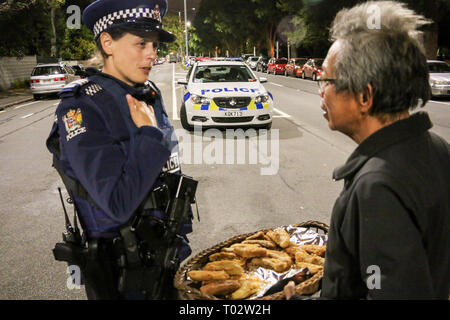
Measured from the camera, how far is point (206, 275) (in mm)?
2191

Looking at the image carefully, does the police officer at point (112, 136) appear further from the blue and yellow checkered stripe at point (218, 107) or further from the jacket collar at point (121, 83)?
the blue and yellow checkered stripe at point (218, 107)

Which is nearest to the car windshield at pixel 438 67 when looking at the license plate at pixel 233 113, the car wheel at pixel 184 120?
the license plate at pixel 233 113

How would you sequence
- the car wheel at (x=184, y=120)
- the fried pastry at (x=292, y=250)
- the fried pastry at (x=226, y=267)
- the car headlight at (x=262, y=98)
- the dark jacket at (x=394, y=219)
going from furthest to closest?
the car wheel at (x=184, y=120), the car headlight at (x=262, y=98), the fried pastry at (x=292, y=250), the fried pastry at (x=226, y=267), the dark jacket at (x=394, y=219)

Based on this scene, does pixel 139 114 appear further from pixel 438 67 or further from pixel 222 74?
pixel 438 67

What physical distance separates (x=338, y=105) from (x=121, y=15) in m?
1.02

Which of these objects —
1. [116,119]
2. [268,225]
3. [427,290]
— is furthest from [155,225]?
[268,225]

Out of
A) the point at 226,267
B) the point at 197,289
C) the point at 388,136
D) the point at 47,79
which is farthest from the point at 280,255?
the point at 47,79

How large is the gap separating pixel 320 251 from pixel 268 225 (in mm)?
1706

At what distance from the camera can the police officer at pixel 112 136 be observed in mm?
1428

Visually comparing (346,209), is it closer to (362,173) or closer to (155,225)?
(362,173)

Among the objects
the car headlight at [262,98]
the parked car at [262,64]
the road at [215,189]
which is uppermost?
the parked car at [262,64]

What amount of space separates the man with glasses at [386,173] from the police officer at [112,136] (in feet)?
2.33

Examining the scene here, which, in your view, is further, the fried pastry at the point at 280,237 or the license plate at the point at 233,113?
the license plate at the point at 233,113

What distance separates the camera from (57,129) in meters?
1.60
